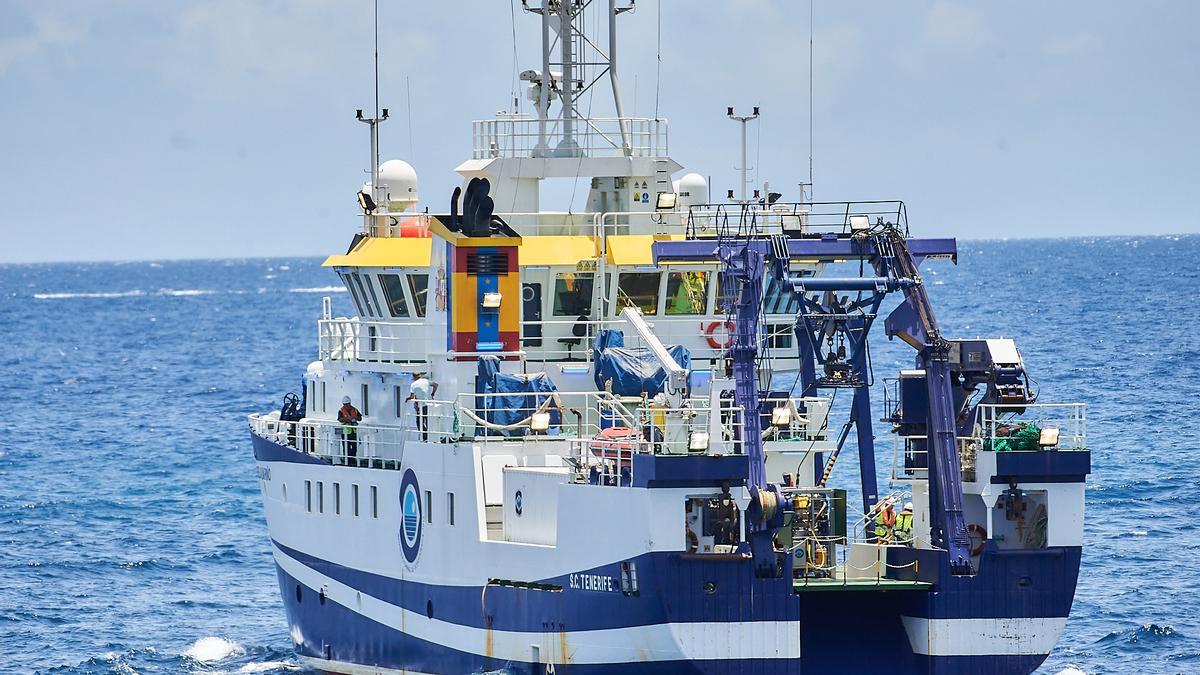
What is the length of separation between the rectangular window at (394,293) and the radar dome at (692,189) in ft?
20.0

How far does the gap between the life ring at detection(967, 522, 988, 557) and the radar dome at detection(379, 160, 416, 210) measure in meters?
12.9

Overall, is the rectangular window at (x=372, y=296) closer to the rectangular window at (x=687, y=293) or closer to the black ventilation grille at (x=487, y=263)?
the black ventilation grille at (x=487, y=263)

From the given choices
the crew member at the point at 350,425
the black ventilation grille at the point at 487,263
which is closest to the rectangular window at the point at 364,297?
the crew member at the point at 350,425

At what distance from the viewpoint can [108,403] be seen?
94.9 metres

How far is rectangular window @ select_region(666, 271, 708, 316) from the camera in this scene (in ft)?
120

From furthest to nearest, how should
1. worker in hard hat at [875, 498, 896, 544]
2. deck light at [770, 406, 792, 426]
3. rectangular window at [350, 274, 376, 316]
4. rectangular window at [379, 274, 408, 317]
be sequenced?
rectangular window at [350, 274, 376, 316]
rectangular window at [379, 274, 408, 317]
deck light at [770, 406, 792, 426]
worker in hard hat at [875, 498, 896, 544]

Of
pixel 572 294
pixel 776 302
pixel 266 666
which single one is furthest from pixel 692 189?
pixel 266 666

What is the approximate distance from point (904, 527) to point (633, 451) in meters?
5.10

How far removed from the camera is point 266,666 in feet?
131

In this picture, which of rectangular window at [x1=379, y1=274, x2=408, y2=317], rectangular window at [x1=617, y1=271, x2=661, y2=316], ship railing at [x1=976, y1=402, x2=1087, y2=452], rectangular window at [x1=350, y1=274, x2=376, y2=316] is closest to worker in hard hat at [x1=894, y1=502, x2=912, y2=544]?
ship railing at [x1=976, y1=402, x2=1087, y2=452]

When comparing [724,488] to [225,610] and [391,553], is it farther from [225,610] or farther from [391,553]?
[225,610]

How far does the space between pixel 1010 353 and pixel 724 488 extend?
518 cm

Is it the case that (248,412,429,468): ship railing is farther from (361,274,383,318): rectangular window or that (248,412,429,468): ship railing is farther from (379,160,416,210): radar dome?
(379,160,416,210): radar dome

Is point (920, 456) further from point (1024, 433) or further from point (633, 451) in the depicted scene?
point (633, 451)
